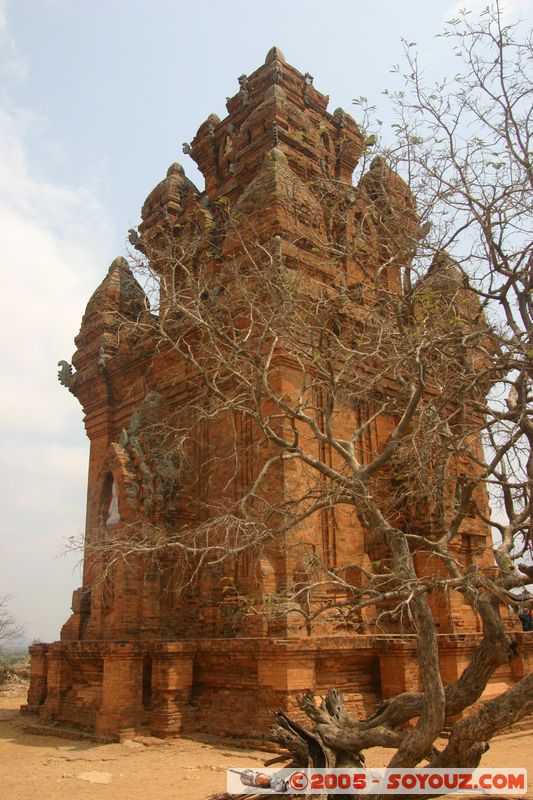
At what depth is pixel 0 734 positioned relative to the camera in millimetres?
11922

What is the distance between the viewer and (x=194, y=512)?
1295 cm

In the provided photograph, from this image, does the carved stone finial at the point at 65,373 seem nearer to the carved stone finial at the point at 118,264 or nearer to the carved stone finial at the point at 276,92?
A: the carved stone finial at the point at 118,264

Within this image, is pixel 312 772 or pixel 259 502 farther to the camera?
pixel 259 502

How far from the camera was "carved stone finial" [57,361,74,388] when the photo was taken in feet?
56.5

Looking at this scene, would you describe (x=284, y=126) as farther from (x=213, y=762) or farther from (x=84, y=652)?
(x=213, y=762)

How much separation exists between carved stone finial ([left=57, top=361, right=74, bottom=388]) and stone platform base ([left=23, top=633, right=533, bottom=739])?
753 cm

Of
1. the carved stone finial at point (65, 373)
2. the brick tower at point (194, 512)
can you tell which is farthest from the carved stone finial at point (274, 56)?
the carved stone finial at point (65, 373)

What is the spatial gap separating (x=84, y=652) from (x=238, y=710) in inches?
126

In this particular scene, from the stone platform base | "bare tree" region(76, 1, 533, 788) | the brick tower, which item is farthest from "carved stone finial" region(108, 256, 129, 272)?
the stone platform base

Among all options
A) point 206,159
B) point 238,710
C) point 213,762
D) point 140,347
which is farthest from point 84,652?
point 206,159

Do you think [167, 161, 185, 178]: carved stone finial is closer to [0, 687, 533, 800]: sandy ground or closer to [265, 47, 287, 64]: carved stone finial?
[265, 47, 287, 64]: carved stone finial

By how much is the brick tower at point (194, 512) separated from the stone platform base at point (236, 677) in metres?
0.02

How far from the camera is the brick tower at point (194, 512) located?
10094 millimetres

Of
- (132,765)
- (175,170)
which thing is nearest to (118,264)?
(175,170)
